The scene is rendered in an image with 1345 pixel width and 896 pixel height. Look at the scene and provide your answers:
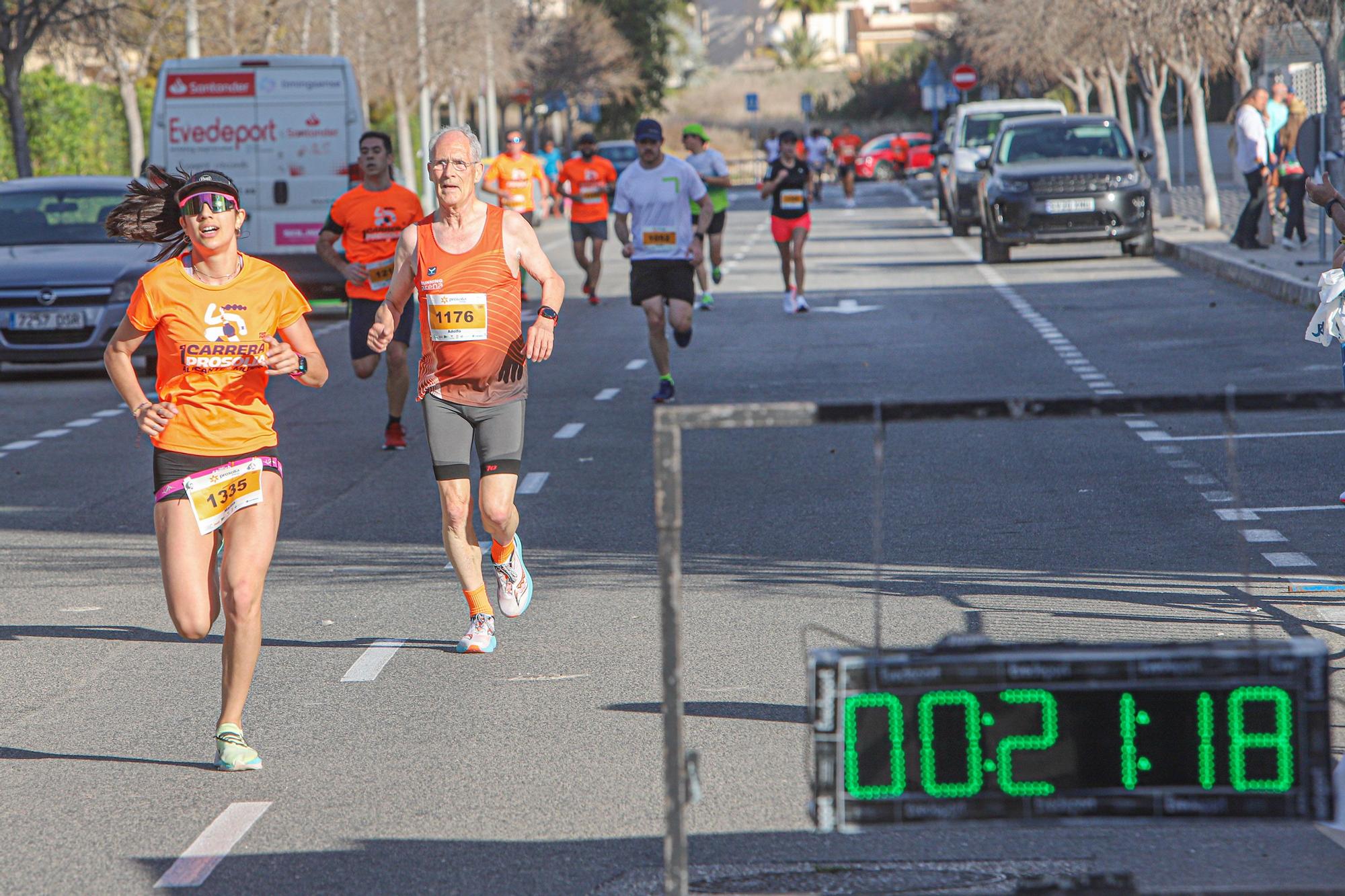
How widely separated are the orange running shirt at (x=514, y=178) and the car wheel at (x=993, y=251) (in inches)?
260

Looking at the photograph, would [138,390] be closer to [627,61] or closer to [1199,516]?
[1199,516]

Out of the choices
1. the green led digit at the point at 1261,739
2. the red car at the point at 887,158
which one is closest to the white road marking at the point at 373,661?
the green led digit at the point at 1261,739

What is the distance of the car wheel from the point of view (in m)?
28.6

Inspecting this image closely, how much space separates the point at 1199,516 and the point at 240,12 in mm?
36662

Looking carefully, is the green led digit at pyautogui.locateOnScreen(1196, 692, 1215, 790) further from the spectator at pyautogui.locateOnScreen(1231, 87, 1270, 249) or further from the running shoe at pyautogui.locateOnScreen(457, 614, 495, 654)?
the spectator at pyautogui.locateOnScreen(1231, 87, 1270, 249)

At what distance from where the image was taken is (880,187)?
66.2 m

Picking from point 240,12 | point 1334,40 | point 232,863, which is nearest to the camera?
point 232,863

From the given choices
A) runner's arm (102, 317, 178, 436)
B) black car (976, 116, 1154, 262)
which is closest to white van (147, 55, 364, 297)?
black car (976, 116, 1154, 262)

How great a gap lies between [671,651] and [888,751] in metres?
0.44

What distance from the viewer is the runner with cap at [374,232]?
484 inches

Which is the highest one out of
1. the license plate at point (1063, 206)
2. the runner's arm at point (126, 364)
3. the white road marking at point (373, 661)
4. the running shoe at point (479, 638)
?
the runner's arm at point (126, 364)

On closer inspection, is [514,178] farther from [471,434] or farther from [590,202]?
[471,434]

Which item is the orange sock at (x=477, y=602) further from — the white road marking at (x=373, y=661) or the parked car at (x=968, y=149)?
the parked car at (x=968, y=149)

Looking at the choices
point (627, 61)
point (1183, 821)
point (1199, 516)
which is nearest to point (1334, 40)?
point (1199, 516)
